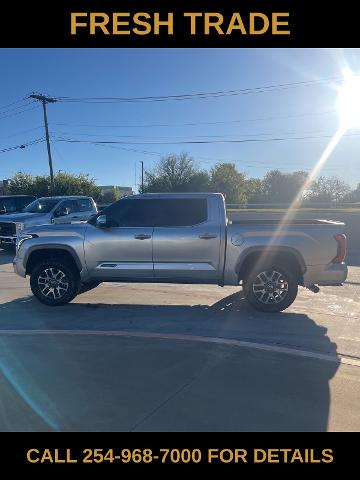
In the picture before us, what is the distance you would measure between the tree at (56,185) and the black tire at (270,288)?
3324 centimetres

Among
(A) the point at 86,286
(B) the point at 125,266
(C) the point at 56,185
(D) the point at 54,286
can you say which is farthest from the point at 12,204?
(C) the point at 56,185

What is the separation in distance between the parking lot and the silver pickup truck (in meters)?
0.47

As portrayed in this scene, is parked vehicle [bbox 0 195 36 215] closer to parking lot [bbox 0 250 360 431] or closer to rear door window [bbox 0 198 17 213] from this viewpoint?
rear door window [bbox 0 198 17 213]

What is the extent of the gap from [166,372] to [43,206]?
1174cm

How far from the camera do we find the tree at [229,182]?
191 ft

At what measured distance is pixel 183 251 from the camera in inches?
259

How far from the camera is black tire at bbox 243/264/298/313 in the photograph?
6.25m

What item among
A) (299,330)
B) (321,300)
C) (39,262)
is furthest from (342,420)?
(39,262)

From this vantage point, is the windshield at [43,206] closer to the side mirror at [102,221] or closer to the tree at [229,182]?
the side mirror at [102,221]

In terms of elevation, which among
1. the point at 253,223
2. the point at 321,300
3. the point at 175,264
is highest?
the point at 253,223

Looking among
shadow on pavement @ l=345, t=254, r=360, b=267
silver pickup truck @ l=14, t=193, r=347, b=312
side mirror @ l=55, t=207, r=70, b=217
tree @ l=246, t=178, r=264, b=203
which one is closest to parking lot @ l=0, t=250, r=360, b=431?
silver pickup truck @ l=14, t=193, r=347, b=312
